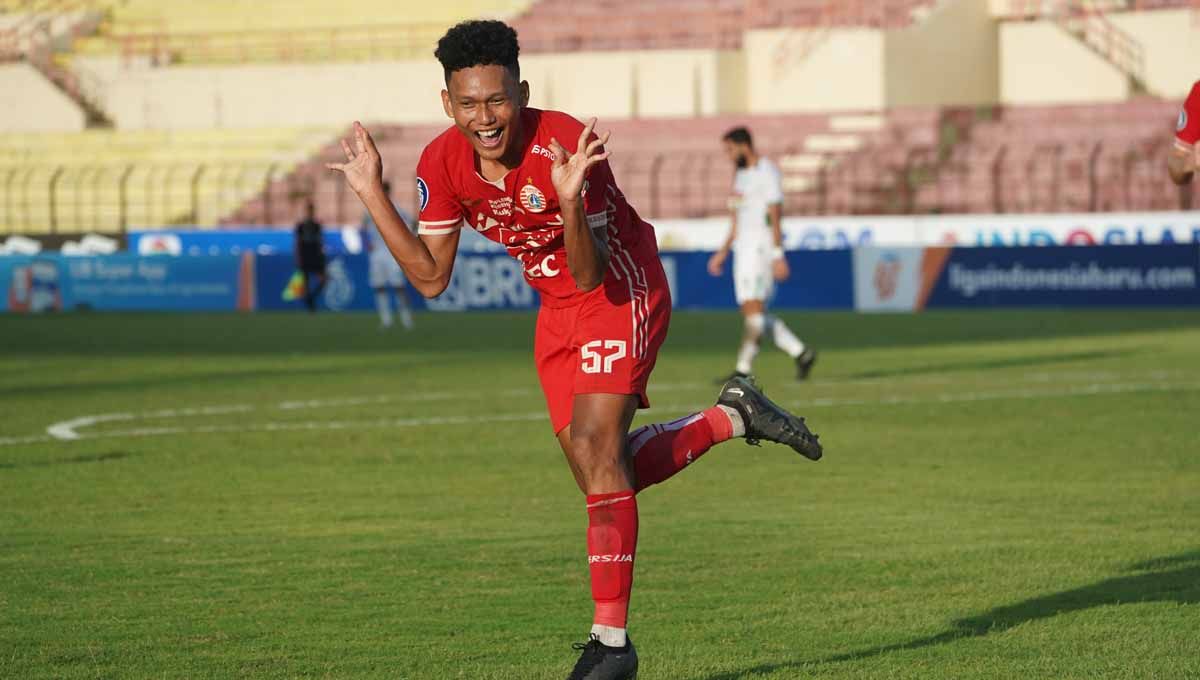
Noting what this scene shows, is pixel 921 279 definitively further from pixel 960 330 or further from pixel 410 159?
pixel 410 159

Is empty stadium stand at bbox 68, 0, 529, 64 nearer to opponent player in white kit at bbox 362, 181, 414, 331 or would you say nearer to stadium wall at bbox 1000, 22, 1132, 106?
stadium wall at bbox 1000, 22, 1132, 106

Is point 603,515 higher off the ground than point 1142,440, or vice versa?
point 603,515

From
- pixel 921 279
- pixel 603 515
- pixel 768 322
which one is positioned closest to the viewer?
pixel 603 515

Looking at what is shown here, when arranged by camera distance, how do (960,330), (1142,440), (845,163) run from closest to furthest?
1. (1142,440)
2. (960,330)
3. (845,163)

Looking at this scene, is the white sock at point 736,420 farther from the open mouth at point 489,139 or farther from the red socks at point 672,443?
the open mouth at point 489,139

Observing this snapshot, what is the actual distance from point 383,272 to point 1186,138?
802 inches

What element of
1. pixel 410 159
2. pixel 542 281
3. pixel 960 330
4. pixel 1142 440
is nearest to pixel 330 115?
pixel 410 159

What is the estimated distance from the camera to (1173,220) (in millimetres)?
31562

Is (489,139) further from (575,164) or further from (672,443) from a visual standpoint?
(672,443)

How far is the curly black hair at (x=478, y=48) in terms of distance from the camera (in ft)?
18.7

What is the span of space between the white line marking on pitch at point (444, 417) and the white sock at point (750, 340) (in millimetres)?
1160

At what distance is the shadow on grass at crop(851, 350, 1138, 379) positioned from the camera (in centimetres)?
1836

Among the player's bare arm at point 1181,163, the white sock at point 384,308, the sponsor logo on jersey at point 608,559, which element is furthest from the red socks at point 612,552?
the white sock at point 384,308

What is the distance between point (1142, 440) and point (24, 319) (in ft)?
73.3
